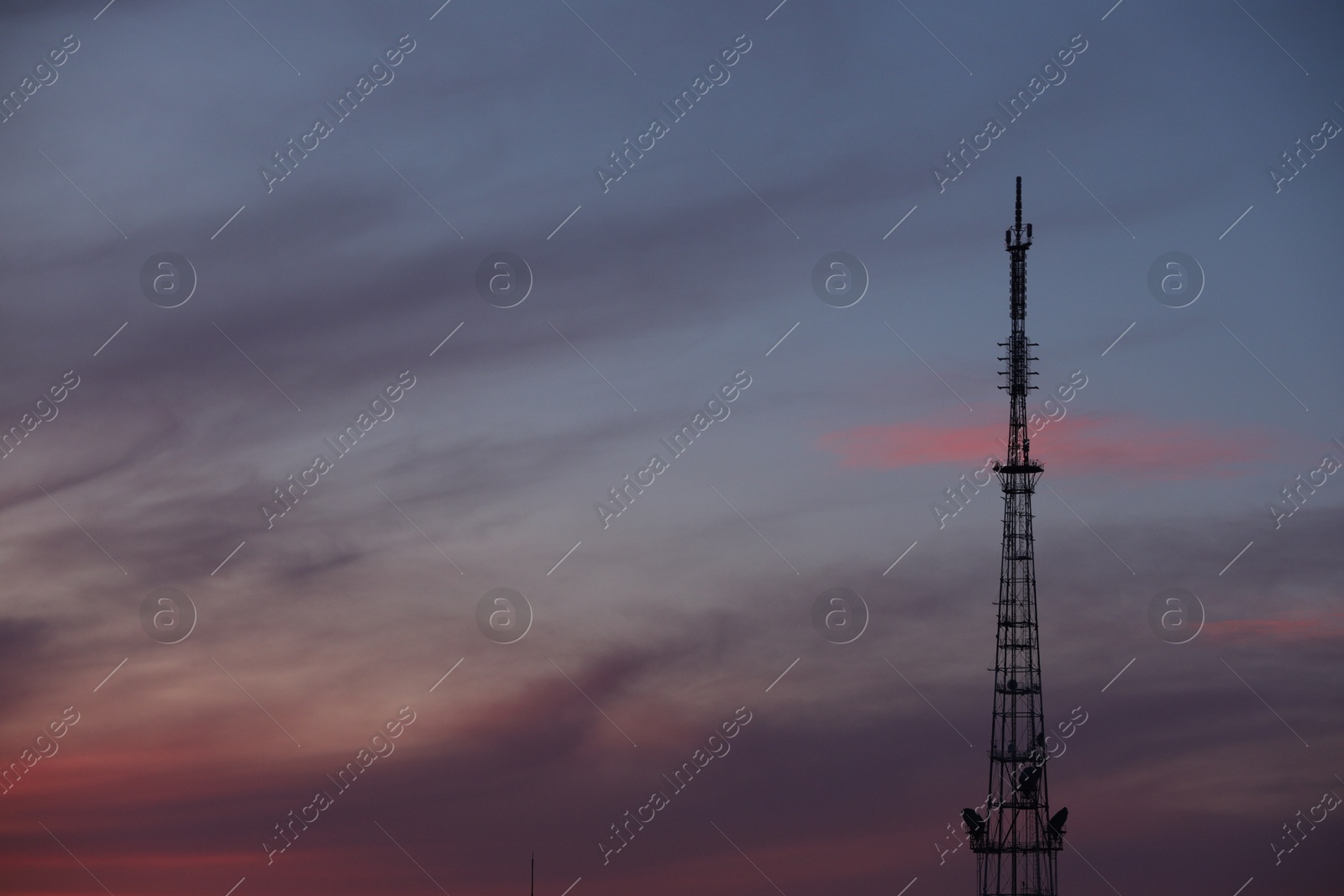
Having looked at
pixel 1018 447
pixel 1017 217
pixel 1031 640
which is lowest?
pixel 1031 640

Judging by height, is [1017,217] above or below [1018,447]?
above

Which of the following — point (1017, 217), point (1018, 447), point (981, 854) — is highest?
point (1017, 217)

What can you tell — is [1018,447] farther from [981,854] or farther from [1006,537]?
[981,854]

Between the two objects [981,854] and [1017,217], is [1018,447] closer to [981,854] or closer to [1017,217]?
[1017,217]

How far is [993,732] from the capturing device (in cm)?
15762

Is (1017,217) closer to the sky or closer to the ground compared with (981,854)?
closer to the sky

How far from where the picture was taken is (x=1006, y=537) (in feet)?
519

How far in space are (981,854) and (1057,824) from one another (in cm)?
618

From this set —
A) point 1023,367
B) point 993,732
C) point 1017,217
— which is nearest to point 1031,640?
point 993,732

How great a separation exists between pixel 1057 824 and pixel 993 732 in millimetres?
8148

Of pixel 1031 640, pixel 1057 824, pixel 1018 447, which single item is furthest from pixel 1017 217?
pixel 1057 824

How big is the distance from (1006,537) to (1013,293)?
18229 millimetres

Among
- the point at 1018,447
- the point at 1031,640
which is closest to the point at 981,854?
the point at 1031,640

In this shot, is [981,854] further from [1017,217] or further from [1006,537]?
[1017,217]
